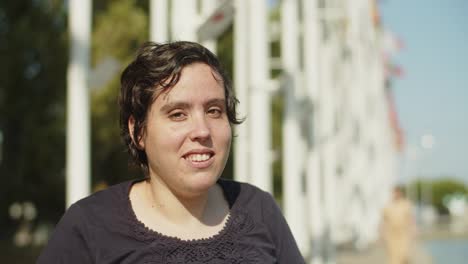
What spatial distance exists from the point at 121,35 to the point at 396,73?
28534 mm

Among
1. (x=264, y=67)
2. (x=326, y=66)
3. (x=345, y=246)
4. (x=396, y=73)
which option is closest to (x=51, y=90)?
(x=326, y=66)

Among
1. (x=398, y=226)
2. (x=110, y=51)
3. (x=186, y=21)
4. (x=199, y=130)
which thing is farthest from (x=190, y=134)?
(x=110, y=51)

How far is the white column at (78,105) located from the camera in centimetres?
441

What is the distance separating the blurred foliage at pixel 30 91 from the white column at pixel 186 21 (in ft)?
27.4

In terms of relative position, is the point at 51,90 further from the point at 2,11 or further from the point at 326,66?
the point at 326,66

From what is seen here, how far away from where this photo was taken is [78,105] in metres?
4.51

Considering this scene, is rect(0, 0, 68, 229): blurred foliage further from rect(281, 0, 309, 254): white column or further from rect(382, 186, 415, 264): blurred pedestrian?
rect(382, 186, 415, 264): blurred pedestrian

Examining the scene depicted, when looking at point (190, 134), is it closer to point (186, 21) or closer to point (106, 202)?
point (106, 202)

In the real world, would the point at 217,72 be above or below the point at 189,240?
above

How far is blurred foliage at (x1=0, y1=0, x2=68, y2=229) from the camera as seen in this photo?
1266 centimetres

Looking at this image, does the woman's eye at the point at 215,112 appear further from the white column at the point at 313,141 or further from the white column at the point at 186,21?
the white column at the point at 313,141

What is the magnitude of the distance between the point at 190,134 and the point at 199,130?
2 cm

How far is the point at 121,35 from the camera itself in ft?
54.0

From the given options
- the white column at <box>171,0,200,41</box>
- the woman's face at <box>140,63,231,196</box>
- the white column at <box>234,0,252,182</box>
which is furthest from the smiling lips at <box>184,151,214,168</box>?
the white column at <box>234,0,252,182</box>
